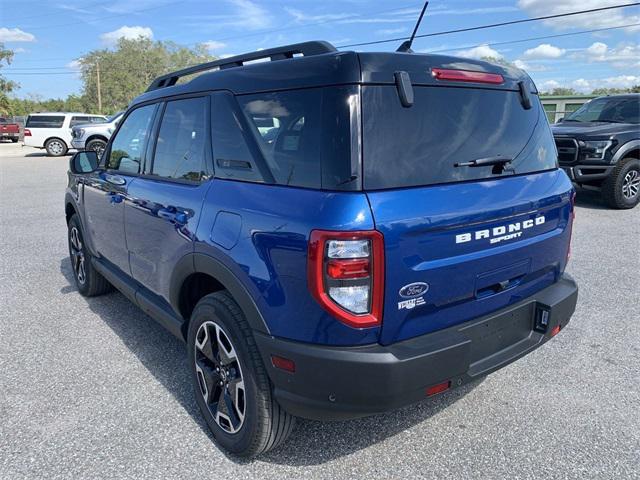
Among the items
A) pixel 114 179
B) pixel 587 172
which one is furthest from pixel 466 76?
pixel 587 172

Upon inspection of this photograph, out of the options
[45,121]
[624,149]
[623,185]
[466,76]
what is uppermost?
[45,121]

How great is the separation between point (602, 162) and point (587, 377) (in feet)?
20.6

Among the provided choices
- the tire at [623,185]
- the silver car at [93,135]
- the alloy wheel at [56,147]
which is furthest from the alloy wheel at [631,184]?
the alloy wheel at [56,147]

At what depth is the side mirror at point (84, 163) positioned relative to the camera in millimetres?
4082

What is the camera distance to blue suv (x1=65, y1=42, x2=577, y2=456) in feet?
6.08

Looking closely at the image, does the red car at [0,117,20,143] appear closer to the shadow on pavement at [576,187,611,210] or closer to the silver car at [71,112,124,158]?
the silver car at [71,112,124,158]

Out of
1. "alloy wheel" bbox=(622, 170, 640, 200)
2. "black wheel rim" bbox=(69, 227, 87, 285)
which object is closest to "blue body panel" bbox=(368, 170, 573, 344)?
"black wheel rim" bbox=(69, 227, 87, 285)

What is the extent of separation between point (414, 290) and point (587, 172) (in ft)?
25.5

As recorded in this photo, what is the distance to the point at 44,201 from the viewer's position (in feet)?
33.2

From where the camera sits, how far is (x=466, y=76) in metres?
2.25

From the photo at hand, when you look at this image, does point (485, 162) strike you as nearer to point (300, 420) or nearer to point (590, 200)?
point (300, 420)

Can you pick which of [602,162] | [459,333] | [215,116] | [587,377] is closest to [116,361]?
[215,116]

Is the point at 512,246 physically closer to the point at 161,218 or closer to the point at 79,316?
the point at 161,218

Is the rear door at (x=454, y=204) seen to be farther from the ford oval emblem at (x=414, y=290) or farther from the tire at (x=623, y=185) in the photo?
the tire at (x=623, y=185)
